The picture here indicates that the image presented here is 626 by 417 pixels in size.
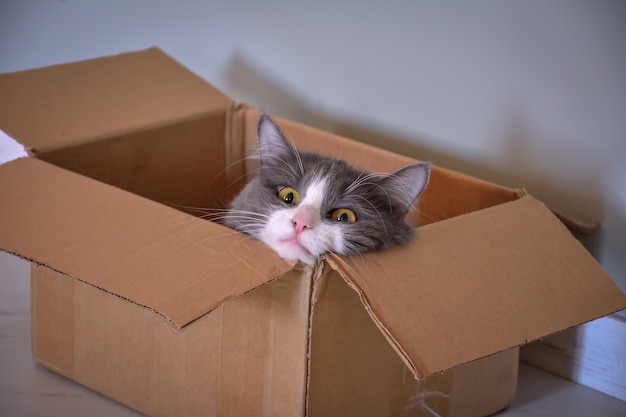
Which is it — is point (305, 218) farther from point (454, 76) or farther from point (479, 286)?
point (454, 76)

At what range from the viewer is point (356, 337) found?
130 centimetres

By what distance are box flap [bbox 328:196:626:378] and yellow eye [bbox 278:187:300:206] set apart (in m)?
0.21

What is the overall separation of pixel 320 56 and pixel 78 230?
0.89 meters

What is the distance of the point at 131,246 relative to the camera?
4.06 feet

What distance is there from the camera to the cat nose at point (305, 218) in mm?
1254

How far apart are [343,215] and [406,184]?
0.39ft

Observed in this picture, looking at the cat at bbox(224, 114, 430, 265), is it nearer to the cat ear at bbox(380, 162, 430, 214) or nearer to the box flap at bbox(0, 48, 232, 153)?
the cat ear at bbox(380, 162, 430, 214)

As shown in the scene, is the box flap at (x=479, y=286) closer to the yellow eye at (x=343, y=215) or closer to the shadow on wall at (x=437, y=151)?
the yellow eye at (x=343, y=215)

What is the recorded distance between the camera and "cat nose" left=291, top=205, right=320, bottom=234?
1254mm

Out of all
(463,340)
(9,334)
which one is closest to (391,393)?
(463,340)

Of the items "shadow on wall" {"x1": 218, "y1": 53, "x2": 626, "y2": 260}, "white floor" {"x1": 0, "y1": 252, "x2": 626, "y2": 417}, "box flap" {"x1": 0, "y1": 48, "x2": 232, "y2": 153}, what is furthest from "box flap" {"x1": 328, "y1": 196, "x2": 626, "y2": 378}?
"box flap" {"x1": 0, "y1": 48, "x2": 232, "y2": 153}

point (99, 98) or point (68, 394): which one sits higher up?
point (99, 98)

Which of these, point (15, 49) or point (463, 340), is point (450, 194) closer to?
point (463, 340)

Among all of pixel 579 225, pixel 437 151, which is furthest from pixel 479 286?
pixel 437 151
